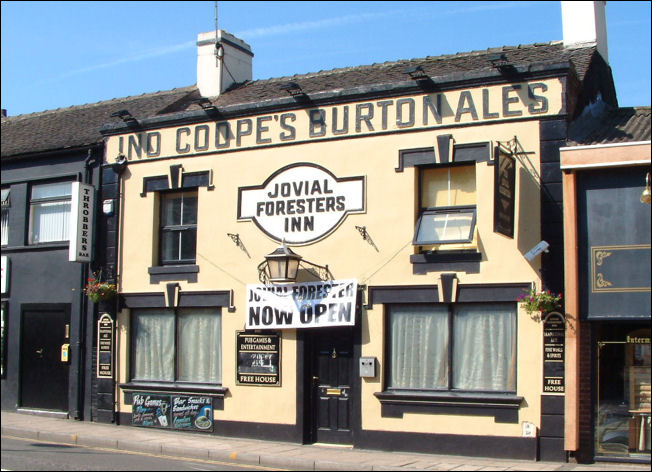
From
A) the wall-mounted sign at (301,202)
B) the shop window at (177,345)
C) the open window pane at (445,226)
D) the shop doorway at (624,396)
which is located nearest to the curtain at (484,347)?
the open window pane at (445,226)

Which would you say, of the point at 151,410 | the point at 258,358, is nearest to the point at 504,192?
the point at 258,358

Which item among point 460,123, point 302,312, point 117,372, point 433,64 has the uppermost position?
point 433,64

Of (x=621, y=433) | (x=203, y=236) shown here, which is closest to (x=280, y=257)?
(x=203, y=236)

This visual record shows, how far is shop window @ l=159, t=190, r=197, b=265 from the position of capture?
16.9 metres

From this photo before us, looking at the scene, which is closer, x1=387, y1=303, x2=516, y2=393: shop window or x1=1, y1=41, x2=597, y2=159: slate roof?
x1=387, y1=303, x2=516, y2=393: shop window

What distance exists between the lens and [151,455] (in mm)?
14023

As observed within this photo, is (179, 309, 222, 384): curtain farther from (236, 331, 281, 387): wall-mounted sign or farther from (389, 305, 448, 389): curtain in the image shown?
(389, 305, 448, 389): curtain

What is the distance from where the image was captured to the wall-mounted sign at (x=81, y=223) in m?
17.4

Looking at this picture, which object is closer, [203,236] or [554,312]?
[554,312]

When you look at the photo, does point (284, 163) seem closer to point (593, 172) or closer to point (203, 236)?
point (203, 236)

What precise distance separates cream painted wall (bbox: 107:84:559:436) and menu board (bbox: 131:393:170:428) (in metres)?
0.41

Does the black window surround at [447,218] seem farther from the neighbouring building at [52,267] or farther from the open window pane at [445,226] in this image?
the neighbouring building at [52,267]

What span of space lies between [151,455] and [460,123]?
25.2ft

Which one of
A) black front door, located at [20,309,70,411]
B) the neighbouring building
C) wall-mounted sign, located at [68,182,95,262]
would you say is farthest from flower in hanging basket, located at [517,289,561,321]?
black front door, located at [20,309,70,411]
